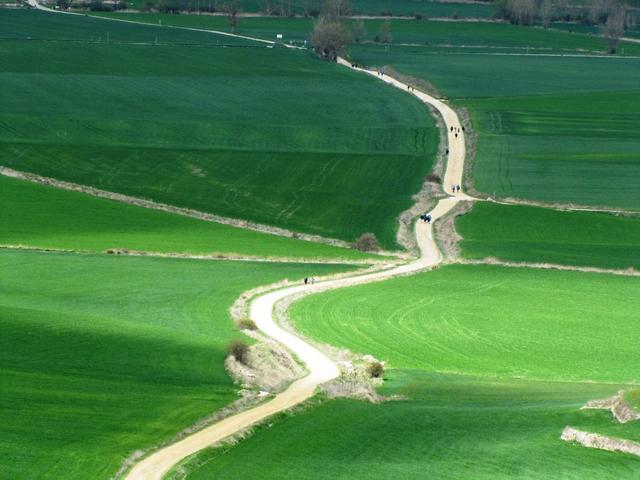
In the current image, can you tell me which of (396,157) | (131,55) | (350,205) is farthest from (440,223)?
(131,55)

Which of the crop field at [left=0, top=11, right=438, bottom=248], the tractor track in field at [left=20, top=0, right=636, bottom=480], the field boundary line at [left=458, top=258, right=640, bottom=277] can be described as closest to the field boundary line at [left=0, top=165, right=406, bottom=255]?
the crop field at [left=0, top=11, right=438, bottom=248]

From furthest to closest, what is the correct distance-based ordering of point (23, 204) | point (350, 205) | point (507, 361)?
1. point (350, 205)
2. point (23, 204)
3. point (507, 361)

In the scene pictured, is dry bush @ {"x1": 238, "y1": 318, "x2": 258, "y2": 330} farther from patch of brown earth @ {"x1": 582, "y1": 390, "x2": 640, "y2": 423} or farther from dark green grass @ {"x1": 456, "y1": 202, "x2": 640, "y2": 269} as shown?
dark green grass @ {"x1": 456, "y1": 202, "x2": 640, "y2": 269}

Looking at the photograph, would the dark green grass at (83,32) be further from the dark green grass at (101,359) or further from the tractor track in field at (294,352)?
the dark green grass at (101,359)

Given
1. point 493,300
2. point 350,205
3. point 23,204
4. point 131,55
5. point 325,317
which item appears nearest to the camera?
point 325,317

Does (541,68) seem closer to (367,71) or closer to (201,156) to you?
(367,71)
